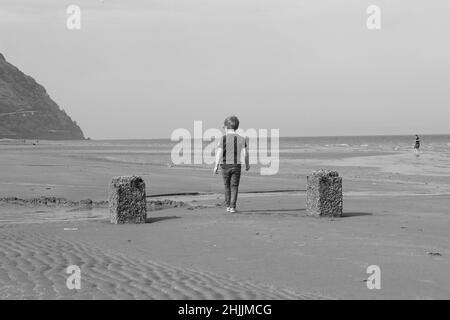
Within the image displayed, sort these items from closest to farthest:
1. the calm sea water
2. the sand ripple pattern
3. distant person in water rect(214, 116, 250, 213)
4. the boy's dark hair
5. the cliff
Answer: the sand ripple pattern → distant person in water rect(214, 116, 250, 213) → the boy's dark hair → the calm sea water → the cliff

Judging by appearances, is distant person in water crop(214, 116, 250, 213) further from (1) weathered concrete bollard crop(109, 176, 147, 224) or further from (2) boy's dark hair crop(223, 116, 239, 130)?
(1) weathered concrete bollard crop(109, 176, 147, 224)

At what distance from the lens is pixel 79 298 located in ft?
18.7

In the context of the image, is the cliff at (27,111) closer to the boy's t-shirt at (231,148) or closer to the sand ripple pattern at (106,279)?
the boy's t-shirt at (231,148)

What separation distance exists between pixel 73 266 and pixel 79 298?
162 centimetres

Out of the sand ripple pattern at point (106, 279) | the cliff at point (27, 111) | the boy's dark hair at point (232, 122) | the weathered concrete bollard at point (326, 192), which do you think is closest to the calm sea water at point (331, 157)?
the boy's dark hair at point (232, 122)

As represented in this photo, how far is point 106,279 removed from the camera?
21.6ft

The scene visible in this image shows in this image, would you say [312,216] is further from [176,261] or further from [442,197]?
[442,197]

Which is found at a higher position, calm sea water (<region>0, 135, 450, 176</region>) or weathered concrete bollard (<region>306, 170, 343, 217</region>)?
calm sea water (<region>0, 135, 450, 176</region>)

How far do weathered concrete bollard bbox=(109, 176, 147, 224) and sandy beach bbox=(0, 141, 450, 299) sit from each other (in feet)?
0.98

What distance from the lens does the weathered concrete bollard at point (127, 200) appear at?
11.1 m

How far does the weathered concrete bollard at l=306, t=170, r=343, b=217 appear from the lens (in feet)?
38.1

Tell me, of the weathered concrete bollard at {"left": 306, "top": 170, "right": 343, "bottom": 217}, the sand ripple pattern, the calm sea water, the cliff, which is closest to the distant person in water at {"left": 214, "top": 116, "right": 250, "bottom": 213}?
the weathered concrete bollard at {"left": 306, "top": 170, "right": 343, "bottom": 217}

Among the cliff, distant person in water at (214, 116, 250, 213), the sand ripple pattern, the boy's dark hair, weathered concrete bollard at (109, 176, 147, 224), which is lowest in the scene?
the sand ripple pattern

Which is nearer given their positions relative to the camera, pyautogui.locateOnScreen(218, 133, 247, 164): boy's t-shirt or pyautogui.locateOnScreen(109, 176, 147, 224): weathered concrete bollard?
pyautogui.locateOnScreen(109, 176, 147, 224): weathered concrete bollard
